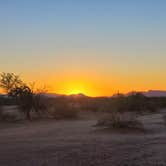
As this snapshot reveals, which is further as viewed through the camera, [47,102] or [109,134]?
[47,102]

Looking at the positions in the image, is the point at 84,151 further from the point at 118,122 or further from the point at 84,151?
the point at 118,122

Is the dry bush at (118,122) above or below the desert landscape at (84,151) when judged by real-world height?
above

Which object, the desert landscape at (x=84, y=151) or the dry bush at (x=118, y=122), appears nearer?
the desert landscape at (x=84, y=151)

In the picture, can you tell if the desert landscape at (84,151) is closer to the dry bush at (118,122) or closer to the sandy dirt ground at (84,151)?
the sandy dirt ground at (84,151)

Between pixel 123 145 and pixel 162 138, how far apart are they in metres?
3.37

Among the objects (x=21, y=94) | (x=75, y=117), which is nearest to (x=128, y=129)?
(x=75, y=117)

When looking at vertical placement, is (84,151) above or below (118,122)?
below

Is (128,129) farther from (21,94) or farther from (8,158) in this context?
(21,94)

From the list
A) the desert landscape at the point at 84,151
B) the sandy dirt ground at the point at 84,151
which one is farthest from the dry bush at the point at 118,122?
the sandy dirt ground at the point at 84,151

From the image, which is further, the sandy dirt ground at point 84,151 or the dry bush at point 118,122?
the dry bush at point 118,122

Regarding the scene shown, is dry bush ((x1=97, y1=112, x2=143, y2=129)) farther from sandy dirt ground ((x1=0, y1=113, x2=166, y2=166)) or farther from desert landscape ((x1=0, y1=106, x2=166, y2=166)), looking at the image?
sandy dirt ground ((x1=0, y1=113, x2=166, y2=166))

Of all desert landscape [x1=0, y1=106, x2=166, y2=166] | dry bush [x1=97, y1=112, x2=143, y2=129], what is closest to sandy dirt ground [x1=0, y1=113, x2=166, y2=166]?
desert landscape [x1=0, y1=106, x2=166, y2=166]

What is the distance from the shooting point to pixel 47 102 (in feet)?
161

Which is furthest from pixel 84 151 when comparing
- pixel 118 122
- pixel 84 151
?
pixel 118 122
